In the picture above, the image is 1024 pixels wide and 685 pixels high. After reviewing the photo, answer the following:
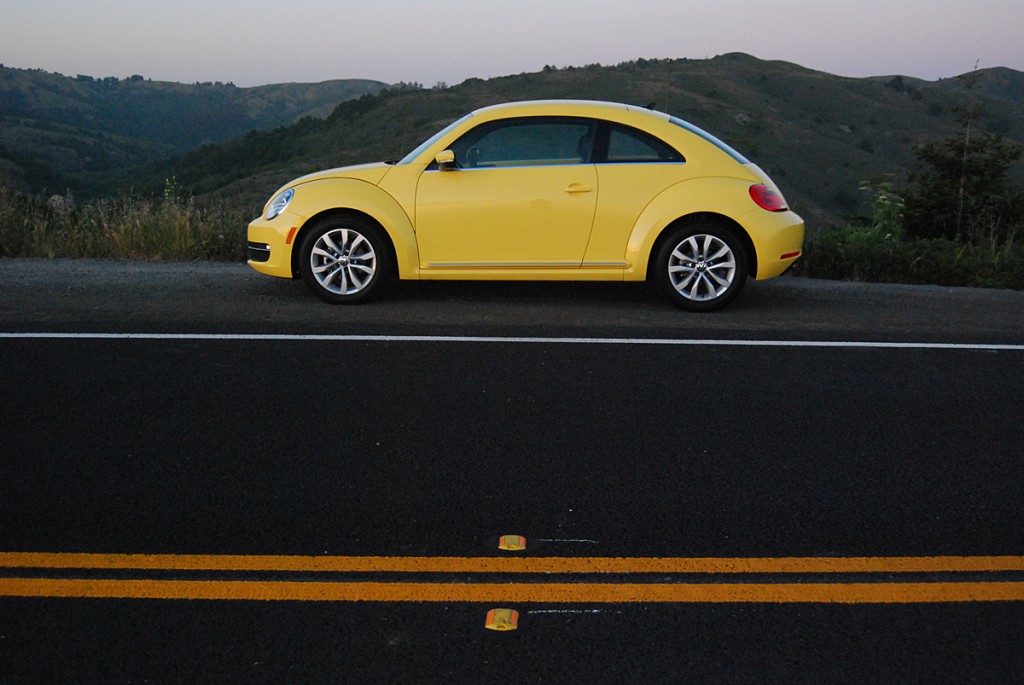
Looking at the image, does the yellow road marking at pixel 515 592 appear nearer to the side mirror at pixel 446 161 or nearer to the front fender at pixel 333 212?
the front fender at pixel 333 212

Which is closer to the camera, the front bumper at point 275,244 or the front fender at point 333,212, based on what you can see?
the front fender at point 333,212

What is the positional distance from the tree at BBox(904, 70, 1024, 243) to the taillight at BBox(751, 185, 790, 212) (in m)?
6.51

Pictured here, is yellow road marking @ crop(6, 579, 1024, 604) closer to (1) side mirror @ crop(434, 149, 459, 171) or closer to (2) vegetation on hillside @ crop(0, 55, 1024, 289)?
(1) side mirror @ crop(434, 149, 459, 171)

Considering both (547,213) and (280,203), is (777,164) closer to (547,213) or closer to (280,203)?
(547,213)

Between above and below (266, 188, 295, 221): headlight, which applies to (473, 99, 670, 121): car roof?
above

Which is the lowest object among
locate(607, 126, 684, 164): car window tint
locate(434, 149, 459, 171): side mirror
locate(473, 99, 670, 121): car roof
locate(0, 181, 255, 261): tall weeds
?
locate(0, 181, 255, 261): tall weeds

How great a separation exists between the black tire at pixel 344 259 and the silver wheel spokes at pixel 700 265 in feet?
8.02

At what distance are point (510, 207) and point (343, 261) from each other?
149 centimetres

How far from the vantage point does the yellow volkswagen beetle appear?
888 cm

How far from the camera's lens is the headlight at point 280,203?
912 centimetres

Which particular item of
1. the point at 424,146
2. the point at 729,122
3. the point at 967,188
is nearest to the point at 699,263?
the point at 424,146

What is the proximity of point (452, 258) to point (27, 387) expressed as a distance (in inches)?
145

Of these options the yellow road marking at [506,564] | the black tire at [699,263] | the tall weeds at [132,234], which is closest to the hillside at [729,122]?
the tall weeds at [132,234]

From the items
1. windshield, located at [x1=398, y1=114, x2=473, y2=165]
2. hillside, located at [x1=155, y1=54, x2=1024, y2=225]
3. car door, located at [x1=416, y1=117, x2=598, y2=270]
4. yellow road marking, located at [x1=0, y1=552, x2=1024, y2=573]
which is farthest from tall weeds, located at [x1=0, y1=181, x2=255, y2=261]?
hillside, located at [x1=155, y1=54, x2=1024, y2=225]
